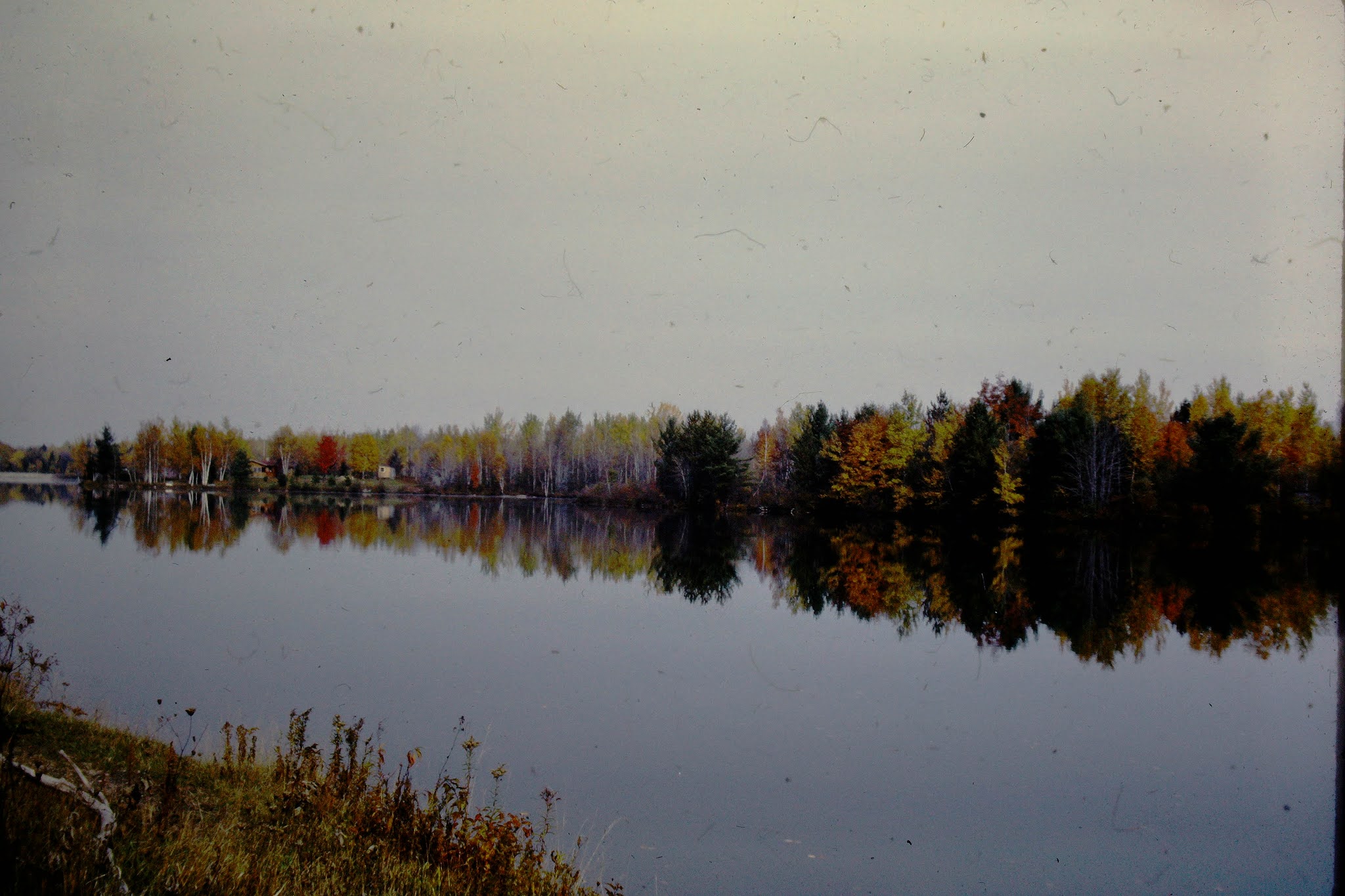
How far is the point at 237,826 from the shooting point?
16.5ft

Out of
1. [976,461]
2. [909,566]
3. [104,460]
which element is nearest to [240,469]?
[104,460]

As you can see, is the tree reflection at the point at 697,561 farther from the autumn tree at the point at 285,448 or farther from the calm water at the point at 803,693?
the autumn tree at the point at 285,448

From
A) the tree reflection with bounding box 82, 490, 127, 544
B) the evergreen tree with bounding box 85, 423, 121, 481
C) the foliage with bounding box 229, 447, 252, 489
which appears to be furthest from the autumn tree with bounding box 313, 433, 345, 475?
the tree reflection with bounding box 82, 490, 127, 544

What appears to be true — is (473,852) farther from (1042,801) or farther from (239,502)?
(239,502)

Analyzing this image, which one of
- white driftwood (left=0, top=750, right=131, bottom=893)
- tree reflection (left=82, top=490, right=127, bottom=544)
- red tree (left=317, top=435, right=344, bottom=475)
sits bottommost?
tree reflection (left=82, top=490, right=127, bottom=544)

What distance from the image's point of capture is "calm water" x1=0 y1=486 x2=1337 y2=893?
21.0ft

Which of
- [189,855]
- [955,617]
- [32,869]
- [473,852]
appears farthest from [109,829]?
[955,617]

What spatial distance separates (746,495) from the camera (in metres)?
54.8

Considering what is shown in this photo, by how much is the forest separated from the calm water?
6.55 m

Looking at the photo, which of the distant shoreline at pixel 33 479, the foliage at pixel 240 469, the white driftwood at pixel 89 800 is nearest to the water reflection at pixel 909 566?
the white driftwood at pixel 89 800

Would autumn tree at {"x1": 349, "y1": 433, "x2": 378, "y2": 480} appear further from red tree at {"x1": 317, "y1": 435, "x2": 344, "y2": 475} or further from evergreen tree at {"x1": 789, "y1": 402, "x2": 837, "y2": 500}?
evergreen tree at {"x1": 789, "y1": 402, "x2": 837, "y2": 500}

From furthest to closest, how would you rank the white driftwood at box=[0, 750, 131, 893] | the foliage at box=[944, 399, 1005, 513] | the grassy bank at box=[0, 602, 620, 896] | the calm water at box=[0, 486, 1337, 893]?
the foliage at box=[944, 399, 1005, 513] < the calm water at box=[0, 486, 1337, 893] < the grassy bank at box=[0, 602, 620, 896] < the white driftwood at box=[0, 750, 131, 893]

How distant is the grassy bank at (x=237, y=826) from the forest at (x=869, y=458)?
16.7 m

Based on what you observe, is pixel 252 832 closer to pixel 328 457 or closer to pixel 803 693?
pixel 803 693
